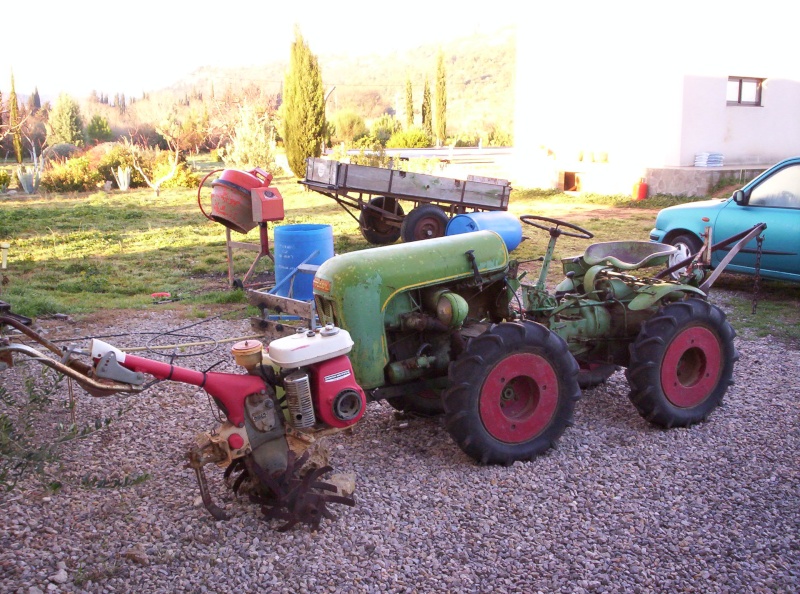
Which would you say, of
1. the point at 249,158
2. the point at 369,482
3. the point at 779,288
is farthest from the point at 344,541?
the point at 249,158

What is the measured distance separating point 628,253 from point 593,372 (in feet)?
3.50

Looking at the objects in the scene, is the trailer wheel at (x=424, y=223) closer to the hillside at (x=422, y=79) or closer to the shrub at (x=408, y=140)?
the shrub at (x=408, y=140)

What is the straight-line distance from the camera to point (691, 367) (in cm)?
465

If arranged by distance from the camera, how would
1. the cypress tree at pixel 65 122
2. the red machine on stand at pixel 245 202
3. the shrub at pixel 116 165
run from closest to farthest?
the red machine on stand at pixel 245 202 < the shrub at pixel 116 165 < the cypress tree at pixel 65 122

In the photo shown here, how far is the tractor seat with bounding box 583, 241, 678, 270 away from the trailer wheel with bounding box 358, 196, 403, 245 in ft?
22.5

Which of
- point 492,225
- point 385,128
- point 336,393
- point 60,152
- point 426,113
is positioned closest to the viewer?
point 336,393

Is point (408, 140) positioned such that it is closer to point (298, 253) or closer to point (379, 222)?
point (379, 222)

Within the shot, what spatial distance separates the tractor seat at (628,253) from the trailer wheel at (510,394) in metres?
1.38

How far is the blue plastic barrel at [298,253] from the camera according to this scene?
280 inches

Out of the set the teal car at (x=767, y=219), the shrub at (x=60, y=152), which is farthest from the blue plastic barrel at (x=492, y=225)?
the shrub at (x=60, y=152)

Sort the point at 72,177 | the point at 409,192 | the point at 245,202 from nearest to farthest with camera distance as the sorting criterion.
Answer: the point at 245,202
the point at 409,192
the point at 72,177

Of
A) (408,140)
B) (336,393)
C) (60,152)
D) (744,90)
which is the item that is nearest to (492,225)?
(336,393)

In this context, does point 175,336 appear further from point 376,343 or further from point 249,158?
point 249,158

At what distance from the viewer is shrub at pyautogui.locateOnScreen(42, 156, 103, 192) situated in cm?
2033
